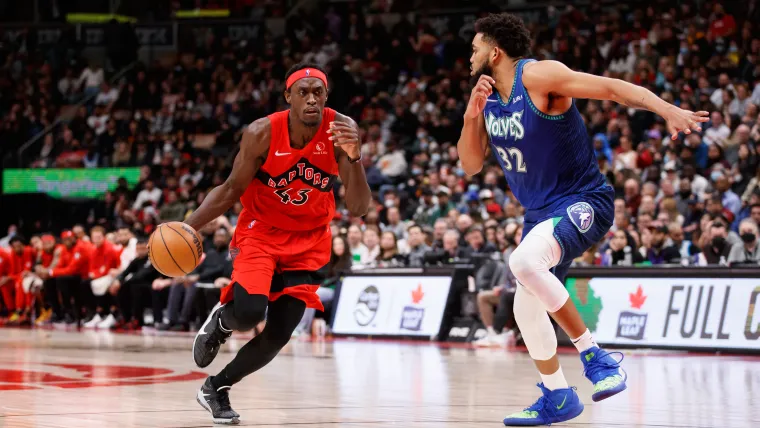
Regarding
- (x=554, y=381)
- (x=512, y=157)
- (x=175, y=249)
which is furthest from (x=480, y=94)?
(x=175, y=249)

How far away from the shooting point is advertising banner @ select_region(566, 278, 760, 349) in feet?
39.7

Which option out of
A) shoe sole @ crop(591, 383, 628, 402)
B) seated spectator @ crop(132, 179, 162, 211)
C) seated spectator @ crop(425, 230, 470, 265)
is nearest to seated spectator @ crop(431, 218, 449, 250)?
seated spectator @ crop(425, 230, 470, 265)

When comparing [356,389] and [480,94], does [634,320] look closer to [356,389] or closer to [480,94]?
[356,389]

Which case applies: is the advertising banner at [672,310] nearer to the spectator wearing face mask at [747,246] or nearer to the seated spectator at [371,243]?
the spectator wearing face mask at [747,246]

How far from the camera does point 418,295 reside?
1523cm

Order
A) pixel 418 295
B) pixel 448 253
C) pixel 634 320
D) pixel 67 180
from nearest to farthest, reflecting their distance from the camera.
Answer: pixel 634 320 → pixel 418 295 → pixel 448 253 → pixel 67 180

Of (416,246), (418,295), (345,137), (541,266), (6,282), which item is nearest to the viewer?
(541,266)

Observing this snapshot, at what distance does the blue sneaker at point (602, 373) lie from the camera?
5555 mm

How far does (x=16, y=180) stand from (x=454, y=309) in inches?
588

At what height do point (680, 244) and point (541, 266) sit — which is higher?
point (541, 266)

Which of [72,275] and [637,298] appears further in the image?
[72,275]

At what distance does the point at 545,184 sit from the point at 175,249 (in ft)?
6.78

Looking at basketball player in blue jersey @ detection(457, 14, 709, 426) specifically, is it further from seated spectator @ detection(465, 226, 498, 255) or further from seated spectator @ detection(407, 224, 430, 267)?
seated spectator @ detection(407, 224, 430, 267)

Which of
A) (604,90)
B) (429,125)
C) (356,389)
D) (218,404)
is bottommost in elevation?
(356,389)
